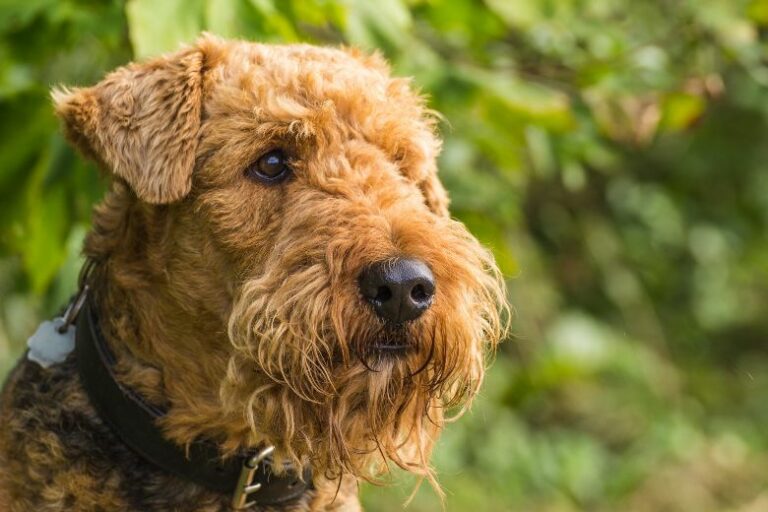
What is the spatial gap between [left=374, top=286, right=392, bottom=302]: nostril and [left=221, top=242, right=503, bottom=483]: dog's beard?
0.14 feet

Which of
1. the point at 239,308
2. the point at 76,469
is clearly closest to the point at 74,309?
→ the point at 76,469

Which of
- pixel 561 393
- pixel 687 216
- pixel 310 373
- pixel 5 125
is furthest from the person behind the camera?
pixel 687 216

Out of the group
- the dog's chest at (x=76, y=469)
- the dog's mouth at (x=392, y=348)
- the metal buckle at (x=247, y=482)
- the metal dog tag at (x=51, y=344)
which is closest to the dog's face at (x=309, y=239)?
the dog's mouth at (x=392, y=348)

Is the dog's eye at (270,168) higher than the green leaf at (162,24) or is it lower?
lower

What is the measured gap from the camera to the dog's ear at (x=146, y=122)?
282 cm

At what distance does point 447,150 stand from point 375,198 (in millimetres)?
1953

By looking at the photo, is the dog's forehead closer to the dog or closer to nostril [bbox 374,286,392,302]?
the dog

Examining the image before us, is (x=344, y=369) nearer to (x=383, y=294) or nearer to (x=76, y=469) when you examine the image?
(x=383, y=294)

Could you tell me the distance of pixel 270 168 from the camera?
9.36 feet

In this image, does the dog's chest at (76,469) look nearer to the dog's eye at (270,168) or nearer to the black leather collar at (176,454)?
the black leather collar at (176,454)

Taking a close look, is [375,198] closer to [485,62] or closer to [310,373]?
[310,373]

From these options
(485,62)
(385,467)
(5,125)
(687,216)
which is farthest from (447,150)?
(687,216)

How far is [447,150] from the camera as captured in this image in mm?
4656

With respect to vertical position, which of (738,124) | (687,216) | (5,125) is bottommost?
(687,216)
